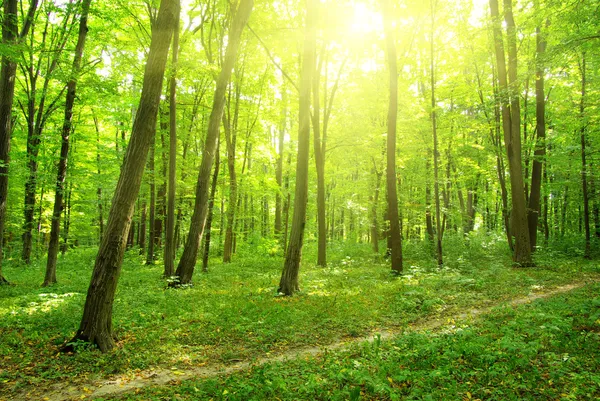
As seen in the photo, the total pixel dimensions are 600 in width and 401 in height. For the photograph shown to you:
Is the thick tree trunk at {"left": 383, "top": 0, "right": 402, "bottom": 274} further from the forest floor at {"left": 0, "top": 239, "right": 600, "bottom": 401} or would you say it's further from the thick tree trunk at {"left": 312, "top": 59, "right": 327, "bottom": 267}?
the thick tree trunk at {"left": 312, "top": 59, "right": 327, "bottom": 267}

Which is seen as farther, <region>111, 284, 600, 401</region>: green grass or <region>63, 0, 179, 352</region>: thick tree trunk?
<region>63, 0, 179, 352</region>: thick tree trunk

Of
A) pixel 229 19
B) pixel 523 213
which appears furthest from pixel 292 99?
pixel 523 213

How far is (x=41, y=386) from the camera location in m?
4.79

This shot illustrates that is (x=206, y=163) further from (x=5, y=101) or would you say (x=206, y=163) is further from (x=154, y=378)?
(x=154, y=378)

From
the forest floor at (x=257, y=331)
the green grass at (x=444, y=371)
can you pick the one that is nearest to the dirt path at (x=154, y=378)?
the forest floor at (x=257, y=331)

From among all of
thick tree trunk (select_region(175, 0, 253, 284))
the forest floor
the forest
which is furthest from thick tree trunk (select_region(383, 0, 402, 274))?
thick tree trunk (select_region(175, 0, 253, 284))

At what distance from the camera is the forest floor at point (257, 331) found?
4688mm

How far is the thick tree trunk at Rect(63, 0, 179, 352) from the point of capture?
5.94 meters

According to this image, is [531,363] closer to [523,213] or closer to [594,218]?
[523,213]

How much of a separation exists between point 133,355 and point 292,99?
1667 cm

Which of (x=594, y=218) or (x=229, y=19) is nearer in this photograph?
(x=229, y=19)

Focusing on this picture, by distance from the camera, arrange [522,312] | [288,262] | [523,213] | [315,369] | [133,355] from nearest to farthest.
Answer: [315,369] → [133,355] → [522,312] → [288,262] → [523,213]

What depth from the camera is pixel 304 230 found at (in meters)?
10.9

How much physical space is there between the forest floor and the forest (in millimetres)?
49
